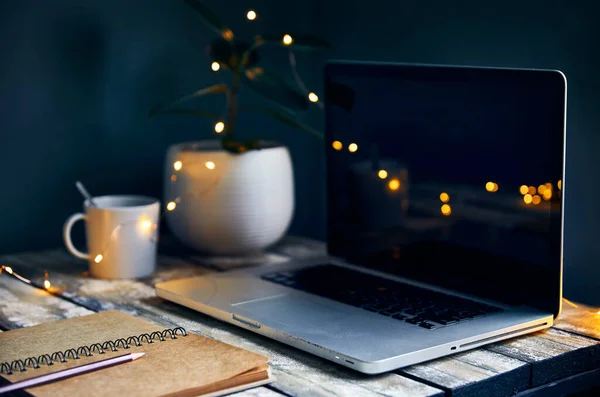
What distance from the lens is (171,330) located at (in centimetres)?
102

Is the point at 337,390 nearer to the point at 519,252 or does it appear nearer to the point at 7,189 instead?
the point at 519,252

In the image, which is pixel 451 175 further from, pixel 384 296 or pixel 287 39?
pixel 287 39

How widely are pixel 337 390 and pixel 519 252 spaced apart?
1.15 ft

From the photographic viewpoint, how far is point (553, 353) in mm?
995

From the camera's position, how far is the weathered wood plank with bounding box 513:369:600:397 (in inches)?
38.1

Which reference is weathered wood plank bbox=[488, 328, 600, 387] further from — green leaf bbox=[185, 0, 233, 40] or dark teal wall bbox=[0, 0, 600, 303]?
green leaf bbox=[185, 0, 233, 40]

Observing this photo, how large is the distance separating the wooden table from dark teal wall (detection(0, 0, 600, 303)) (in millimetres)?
177

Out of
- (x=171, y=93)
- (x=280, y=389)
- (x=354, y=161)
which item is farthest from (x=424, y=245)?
(x=171, y=93)

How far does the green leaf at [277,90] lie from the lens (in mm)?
1431

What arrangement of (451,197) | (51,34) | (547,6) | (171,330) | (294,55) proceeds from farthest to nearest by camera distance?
(294,55) → (51,34) → (547,6) → (451,197) → (171,330)

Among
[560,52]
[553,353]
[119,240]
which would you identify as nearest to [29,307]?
[119,240]

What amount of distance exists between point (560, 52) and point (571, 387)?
53cm

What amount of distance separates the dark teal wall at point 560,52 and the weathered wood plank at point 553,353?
0.91ft

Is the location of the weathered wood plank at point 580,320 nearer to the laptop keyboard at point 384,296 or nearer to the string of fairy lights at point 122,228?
the laptop keyboard at point 384,296
